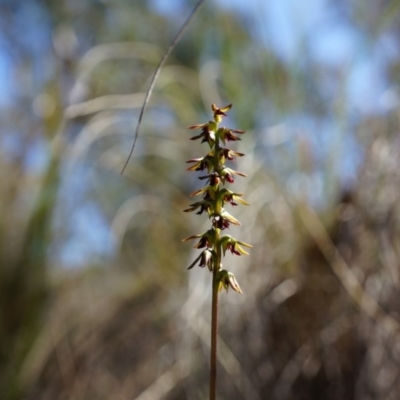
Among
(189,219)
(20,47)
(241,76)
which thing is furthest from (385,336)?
(20,47)

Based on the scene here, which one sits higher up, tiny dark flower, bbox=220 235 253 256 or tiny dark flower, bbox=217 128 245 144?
tiny dark flower, bbox=217 128 245 144

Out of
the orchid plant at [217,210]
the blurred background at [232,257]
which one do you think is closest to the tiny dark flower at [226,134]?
the orchid plant at [217,210]

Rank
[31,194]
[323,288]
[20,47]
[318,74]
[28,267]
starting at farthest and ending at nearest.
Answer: [20,47]
[318,74]
[31,194]
[28,267]
[323,288]

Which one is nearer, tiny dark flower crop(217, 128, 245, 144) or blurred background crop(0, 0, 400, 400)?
tiny dark flower crop(217, 128, 245, 144)

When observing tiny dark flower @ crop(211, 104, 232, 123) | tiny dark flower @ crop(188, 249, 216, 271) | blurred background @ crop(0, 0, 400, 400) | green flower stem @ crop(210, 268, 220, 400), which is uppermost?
blurred background @ crop(0, 0, 400, 400)

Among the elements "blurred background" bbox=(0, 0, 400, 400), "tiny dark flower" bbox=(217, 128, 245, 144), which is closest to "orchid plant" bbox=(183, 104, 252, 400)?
"tiny dark flower" bbox=(217, 128, 245, 144)

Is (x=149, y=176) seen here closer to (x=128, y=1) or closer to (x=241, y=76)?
(x=241, y=76)

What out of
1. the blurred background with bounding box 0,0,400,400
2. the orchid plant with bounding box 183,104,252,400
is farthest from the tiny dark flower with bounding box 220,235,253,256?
the blurred background with bounding box 0,0,400,400

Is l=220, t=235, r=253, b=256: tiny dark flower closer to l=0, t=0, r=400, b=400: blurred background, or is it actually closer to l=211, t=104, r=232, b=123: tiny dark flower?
l=211, t=104, r=232, b=123: tiny dark flower

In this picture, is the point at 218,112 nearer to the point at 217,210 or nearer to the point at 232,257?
the point at 217,210
